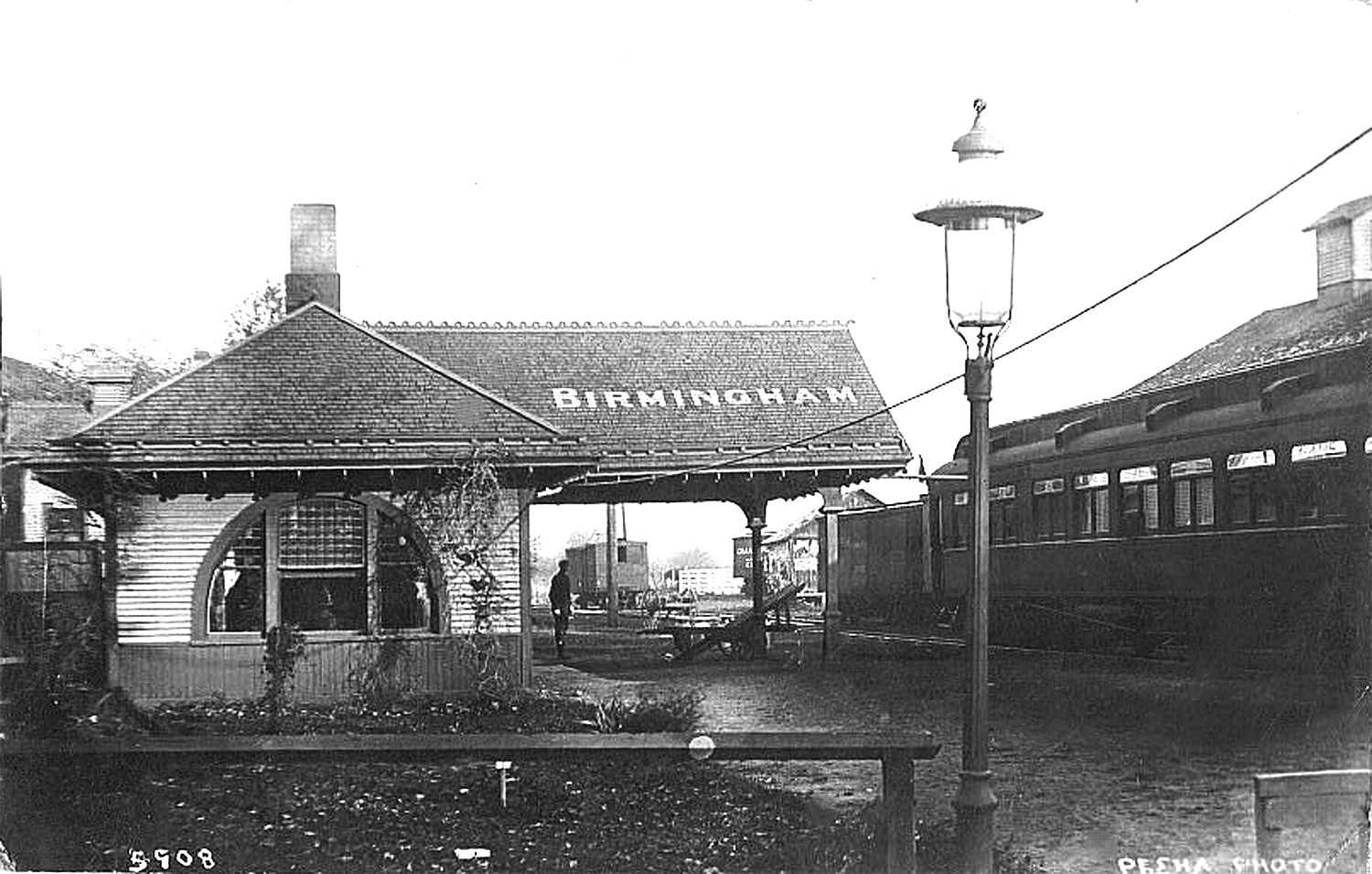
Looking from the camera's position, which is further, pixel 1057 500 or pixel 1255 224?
pixel 1057 500

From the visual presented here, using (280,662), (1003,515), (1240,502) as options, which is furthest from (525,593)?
(1003,515)

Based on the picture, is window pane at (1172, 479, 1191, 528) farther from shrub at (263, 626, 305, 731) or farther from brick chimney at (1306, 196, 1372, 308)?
shrub at (263, 626, 305, 731)

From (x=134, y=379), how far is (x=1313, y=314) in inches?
266

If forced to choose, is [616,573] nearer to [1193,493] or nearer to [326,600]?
[326,600]

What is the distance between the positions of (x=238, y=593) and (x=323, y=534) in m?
0.71

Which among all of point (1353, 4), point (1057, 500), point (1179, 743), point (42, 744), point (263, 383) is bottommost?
point (1179, 743)

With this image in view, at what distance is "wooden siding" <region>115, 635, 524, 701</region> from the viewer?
950 centimetres

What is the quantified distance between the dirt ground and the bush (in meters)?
0.47

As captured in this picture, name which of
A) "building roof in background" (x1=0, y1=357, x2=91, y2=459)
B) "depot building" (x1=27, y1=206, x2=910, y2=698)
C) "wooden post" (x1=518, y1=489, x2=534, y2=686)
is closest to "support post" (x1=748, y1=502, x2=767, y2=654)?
"depot building" (x1=27, y1=206, x2=910, y2=698)

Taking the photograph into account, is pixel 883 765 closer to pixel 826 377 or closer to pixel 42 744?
pixel 42 744

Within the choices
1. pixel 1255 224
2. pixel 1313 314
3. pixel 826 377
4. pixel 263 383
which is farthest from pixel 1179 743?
pixel 263 383

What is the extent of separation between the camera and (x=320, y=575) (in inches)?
384

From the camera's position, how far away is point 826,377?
11.6m

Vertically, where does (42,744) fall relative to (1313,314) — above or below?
below
